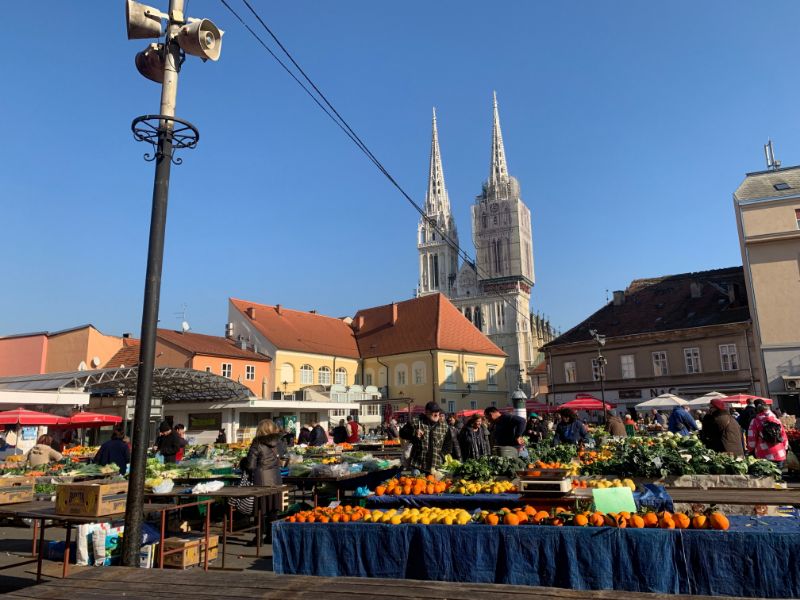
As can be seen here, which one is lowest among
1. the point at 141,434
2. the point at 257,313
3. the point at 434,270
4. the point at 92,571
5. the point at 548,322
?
the point at 92,571

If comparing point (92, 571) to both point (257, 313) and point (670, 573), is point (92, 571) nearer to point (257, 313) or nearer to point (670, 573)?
point (670, 573)

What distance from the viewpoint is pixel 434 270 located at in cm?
11469

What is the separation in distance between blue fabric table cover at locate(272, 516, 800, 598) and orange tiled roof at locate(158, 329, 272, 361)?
34921mm

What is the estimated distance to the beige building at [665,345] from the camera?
37.6m

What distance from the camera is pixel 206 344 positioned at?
42.0 meters

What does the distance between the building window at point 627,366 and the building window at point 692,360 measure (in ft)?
11.2

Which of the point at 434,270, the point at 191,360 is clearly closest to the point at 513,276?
the point at 434,270

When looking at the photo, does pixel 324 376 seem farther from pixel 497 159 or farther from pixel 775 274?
pixel 497 159

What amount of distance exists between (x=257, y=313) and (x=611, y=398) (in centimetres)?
2801

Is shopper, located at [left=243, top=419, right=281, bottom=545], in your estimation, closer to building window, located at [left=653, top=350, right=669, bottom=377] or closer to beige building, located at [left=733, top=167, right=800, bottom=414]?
beige building, located at [left=733, top=167, right=800, bottom=414]

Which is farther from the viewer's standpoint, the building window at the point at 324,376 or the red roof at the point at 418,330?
the red roof at the point at 418,330

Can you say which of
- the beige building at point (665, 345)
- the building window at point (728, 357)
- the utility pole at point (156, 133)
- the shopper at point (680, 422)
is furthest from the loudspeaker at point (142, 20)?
the building window at point (728, 357)

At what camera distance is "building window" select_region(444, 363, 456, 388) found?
164ft

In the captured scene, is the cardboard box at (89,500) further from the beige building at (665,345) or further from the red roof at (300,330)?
the red roof at (300,330)
